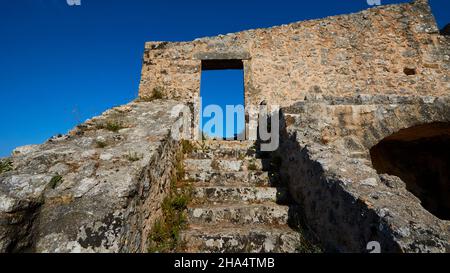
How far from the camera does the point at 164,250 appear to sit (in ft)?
9.27

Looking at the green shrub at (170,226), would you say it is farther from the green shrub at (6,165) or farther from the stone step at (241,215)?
the green shrub at (6,165)

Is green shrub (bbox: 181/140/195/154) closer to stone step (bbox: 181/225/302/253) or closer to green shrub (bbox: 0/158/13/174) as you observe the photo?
stone step (bbox: 181/225/302/253)

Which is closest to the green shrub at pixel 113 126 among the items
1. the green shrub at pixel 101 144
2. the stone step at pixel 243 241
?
the green shrub at pixel 101 144

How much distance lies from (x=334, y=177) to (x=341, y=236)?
0.51 meters

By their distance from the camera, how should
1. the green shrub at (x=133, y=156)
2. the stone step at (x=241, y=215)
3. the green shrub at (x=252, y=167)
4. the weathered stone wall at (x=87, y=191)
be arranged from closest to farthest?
the weathered stone wall at (x=87, y=191) < the green shrub at (x=133, y=156) < the stone step at (x=241, y=215) < the green shrub at (x=252, y=167)

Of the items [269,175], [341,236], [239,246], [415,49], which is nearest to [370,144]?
[269,175]

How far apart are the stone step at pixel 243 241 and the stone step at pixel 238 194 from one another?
2.38ft

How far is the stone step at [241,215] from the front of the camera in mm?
3346

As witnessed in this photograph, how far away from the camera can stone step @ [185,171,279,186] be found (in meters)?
4.11

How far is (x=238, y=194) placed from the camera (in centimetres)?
376

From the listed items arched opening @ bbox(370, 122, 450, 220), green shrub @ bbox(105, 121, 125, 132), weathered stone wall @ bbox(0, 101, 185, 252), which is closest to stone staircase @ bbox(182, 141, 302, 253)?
weathered stone wall @ bbox(0, 101, 185, 252)

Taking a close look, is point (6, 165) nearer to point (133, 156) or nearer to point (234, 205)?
point (133, 156)
